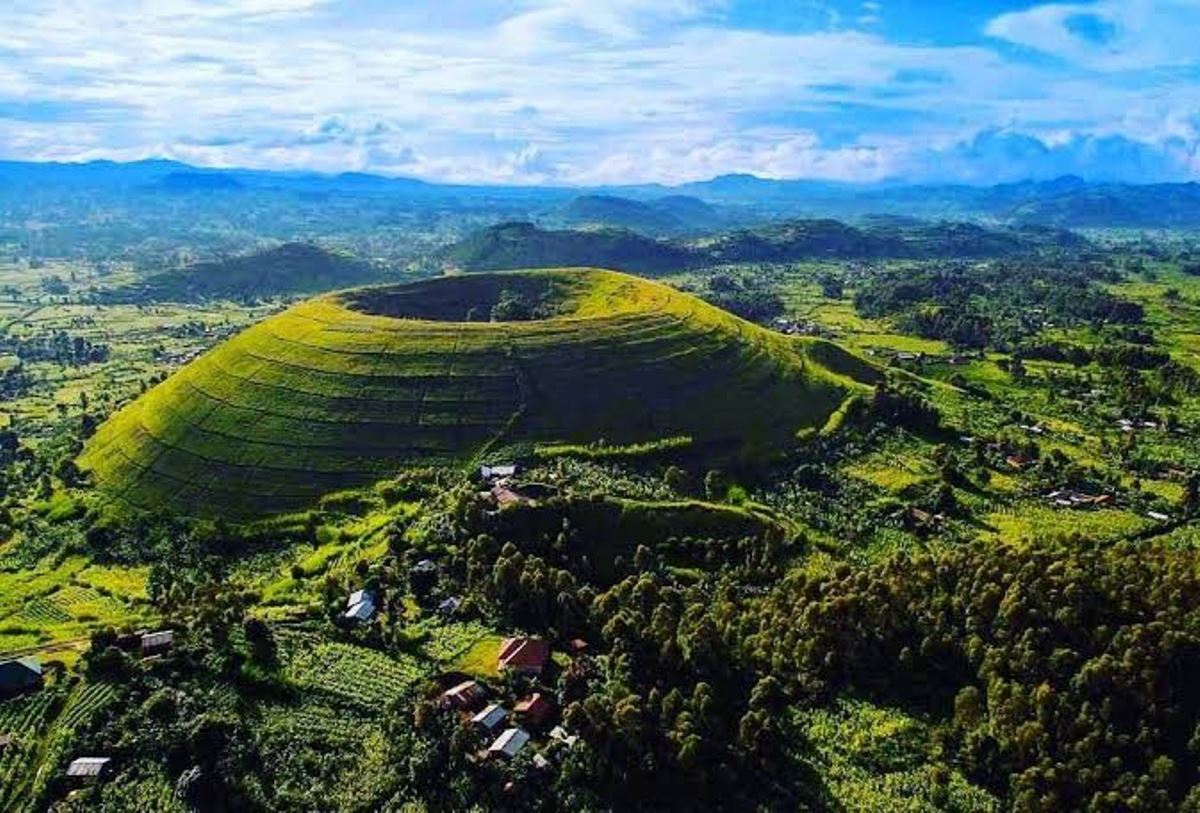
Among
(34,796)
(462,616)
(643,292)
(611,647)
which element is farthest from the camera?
(643,292)

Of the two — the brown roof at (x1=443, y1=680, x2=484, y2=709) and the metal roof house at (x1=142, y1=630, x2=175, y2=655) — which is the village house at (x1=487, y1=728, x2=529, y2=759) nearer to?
the brown roof at (x1=443, y1=680, x2=484, y2=709)

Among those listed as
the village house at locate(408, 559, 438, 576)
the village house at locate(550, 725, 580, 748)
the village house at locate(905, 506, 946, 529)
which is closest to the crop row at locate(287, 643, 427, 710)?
the village house at locate(408, 559, 438, 576)

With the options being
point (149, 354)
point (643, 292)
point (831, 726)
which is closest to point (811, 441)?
point (643, 292)

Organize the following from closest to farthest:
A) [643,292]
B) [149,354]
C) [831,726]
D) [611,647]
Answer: [831,726], [611,647], [643,292], [149,354]

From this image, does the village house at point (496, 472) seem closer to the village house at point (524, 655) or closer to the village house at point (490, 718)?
the village house at point (524, 655)

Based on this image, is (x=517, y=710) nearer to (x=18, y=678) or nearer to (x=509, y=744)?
(x=509, y=744)

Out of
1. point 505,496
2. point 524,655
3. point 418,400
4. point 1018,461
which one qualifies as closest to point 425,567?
point 505,496

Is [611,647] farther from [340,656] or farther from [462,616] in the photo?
[340,656]
